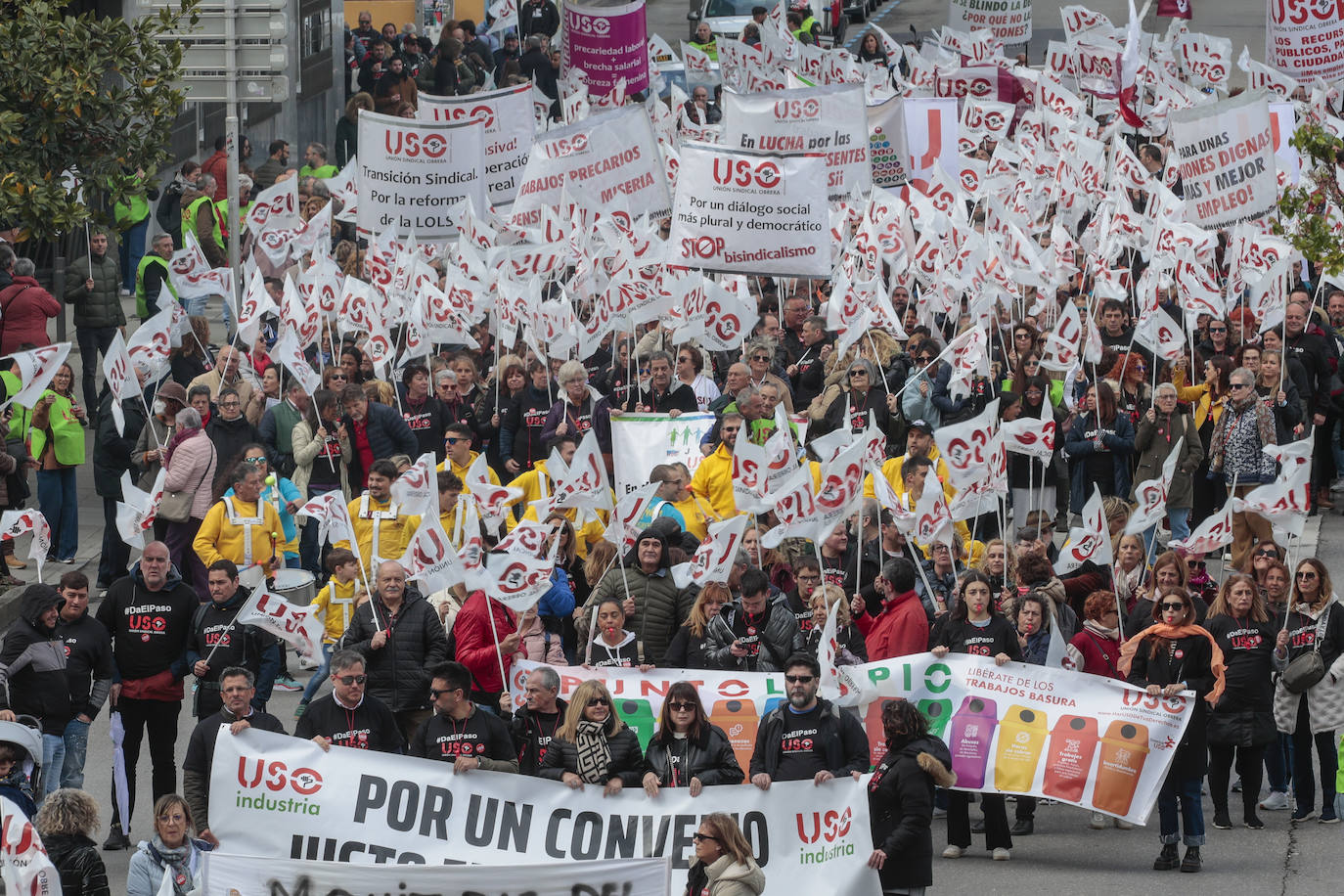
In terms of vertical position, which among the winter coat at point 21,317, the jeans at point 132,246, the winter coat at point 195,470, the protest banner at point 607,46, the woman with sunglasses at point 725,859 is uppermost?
the woman with sunglasses at point 725,859

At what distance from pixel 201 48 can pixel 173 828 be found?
1371cm

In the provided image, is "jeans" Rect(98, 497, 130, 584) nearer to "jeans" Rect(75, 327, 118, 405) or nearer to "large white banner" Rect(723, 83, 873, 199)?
"jeans" Rect(75, 327, 118, 405)

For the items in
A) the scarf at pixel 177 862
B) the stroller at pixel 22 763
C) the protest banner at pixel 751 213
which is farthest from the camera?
the protest banner at pixel 751 213

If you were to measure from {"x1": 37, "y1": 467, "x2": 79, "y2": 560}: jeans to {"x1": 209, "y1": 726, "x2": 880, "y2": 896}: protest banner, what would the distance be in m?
6.78

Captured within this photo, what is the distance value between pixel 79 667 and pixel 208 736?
1.31 meters

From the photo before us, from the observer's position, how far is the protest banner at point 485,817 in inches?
437

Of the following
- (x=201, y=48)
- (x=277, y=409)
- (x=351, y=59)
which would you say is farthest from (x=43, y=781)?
(x=351, y=59)

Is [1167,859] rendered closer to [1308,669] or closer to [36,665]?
[1308,669]

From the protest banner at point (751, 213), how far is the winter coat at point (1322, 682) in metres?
7.73

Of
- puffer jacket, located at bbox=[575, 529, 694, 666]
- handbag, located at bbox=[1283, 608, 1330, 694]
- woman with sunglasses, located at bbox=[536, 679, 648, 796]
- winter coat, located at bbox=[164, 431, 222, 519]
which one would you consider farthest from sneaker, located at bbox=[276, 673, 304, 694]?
handbag, located at bbox=[1283, 608, 1330, 694]

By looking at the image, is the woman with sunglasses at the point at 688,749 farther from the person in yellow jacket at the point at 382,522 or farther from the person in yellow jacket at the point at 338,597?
the person in yellow jacket at the point at 382,522

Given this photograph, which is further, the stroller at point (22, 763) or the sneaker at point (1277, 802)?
the sneaker at point (1277, 802)

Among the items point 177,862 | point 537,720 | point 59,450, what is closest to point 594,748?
point 537,720

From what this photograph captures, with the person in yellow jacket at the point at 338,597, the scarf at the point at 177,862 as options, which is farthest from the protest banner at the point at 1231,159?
the scarf at the point at 177,862
